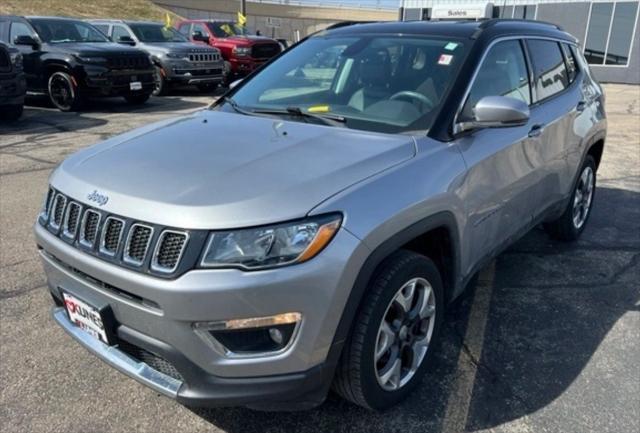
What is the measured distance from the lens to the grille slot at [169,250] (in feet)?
6.75

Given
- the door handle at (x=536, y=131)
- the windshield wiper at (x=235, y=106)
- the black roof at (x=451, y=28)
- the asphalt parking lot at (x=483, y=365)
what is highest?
the black roof at (x=451, y=28)

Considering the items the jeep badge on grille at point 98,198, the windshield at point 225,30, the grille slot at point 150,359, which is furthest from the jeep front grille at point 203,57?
the grille slot at point 150,359

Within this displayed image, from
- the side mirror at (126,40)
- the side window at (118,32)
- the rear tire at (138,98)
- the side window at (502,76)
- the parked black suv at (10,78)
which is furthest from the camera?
the side window at (118,32)

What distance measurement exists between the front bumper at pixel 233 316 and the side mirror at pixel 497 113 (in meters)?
1.14

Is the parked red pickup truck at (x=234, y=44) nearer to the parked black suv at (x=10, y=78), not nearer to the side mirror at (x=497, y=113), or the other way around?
the parked black suv at (x=10, y=78)

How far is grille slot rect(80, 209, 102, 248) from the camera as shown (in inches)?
90.4

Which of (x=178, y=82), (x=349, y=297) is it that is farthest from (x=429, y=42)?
(x=178, y=82)

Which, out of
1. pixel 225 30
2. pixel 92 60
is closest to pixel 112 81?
pixel 92 60

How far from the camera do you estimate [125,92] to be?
1181cm

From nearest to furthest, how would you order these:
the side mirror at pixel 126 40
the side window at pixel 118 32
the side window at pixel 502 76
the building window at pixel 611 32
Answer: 1. the side window at pixel 502 76
2. the side mirror at pixel 126 40
3. the side window at pixel 118 32
4. the building window at pixel 611 32

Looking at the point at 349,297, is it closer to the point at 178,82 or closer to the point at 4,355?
the point at 4,355

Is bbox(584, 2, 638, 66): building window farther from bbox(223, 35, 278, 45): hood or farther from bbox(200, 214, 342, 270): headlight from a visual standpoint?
bbox(200, 214, 342, 270): headlight

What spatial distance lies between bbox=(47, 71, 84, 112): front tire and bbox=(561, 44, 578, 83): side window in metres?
9.61

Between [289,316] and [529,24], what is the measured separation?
3.11 meters
